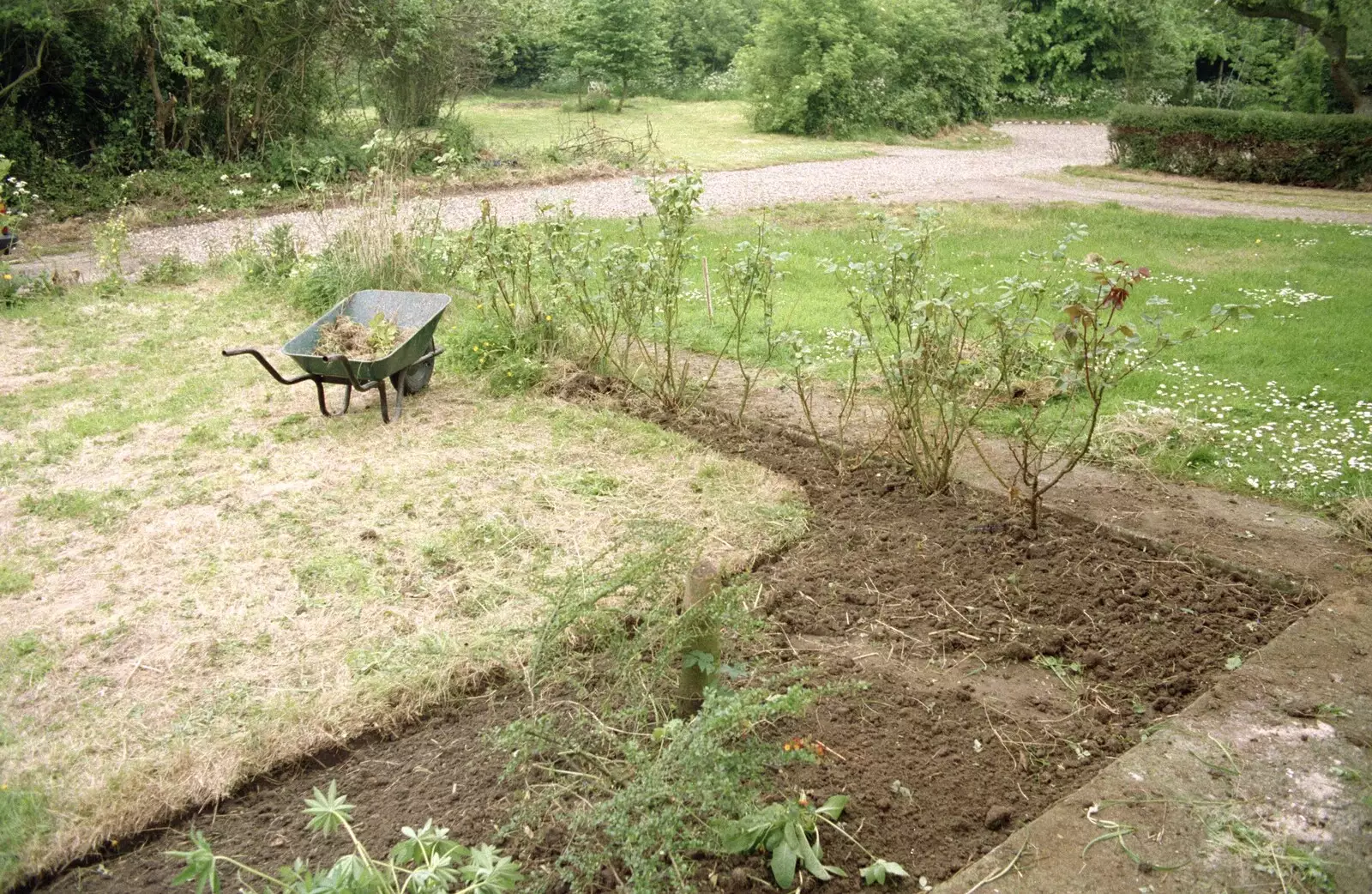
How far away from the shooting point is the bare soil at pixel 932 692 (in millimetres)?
2883

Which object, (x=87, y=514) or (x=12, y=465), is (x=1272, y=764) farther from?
(x=12, y=465)

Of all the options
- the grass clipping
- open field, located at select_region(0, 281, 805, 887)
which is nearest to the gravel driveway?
the grass clipping

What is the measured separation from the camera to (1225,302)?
8086 millimetres

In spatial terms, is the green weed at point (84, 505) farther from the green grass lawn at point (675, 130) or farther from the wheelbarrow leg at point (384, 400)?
the green grass lawn at point (675, 130)

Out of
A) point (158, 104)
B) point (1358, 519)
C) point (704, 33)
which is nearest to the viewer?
point (1358, 519)

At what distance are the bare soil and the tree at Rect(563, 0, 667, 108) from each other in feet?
69.1

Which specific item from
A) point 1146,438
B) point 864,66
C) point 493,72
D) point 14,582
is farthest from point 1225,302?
point 864,66

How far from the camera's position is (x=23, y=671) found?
12.2 ft

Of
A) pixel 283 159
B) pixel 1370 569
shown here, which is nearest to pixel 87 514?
pixel 1370 569

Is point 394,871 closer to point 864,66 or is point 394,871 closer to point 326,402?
point 326,402

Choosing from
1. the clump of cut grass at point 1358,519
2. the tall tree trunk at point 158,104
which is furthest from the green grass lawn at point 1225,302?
the tall tree trunk at point 158,104

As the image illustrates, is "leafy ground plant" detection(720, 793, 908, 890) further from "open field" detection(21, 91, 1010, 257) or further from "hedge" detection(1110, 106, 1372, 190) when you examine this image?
"hedge" detection(1110, 106, 1372, 190)

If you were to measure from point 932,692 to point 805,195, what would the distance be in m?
11.7

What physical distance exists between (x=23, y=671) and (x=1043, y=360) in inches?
161
